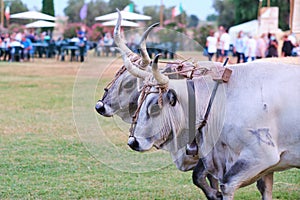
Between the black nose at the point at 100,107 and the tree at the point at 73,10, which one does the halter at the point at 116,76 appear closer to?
the black nose at the point at 100,107

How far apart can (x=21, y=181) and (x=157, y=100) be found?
3649 millimetres

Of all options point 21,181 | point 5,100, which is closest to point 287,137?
point 21,181

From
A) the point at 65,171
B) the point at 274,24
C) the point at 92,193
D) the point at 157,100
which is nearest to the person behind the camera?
the point at 157,100

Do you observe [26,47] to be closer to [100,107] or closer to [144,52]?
[100,107]

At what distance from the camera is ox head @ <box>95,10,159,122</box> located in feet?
22.9

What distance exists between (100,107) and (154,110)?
1.81 metres

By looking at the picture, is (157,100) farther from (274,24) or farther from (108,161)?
(274,24)

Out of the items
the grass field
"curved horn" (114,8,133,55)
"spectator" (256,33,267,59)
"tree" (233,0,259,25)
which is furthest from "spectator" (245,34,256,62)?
"tree" (233,0,259,25)

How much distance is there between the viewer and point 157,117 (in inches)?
231

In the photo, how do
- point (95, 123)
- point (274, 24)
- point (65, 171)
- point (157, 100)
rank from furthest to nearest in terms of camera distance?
point (274, 24) → point (65, 171) → point (95, 123) → point (157, 100)

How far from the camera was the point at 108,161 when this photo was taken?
265 inches

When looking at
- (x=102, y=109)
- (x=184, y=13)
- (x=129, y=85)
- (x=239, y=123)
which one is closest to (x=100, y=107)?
(x=102, y=109)

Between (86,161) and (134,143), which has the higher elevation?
(134,143)

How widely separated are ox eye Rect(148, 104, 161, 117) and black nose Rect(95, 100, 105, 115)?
170 centimetres
